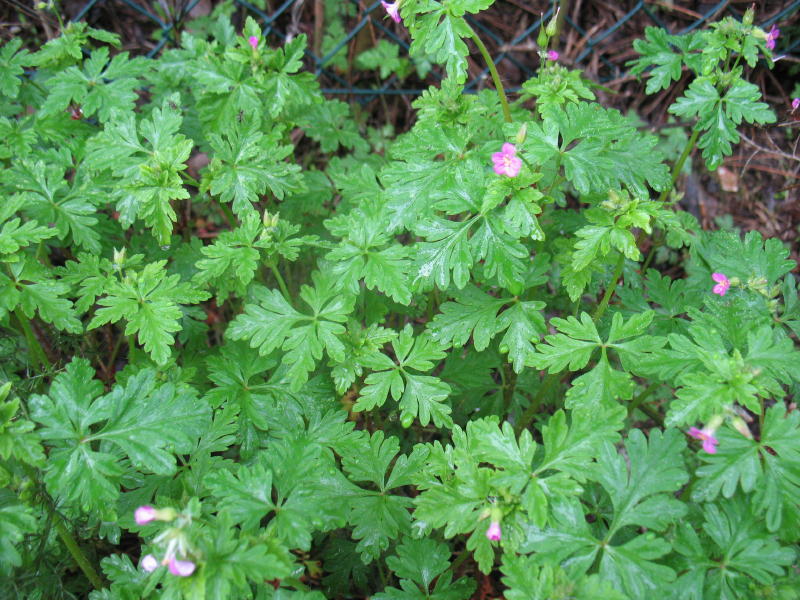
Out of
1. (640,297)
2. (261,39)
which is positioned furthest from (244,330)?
(640,297)

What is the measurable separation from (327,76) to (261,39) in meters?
1.85

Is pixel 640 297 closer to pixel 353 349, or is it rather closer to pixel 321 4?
pixel 353 349

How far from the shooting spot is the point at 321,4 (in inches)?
187

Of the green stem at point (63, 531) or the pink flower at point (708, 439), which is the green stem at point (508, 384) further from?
the green stem at point (63, 531)

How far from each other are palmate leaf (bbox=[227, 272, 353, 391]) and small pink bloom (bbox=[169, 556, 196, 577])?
0.85m

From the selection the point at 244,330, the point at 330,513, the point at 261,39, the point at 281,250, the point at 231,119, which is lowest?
the point at 330,513

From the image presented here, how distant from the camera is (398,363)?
8.79 feet

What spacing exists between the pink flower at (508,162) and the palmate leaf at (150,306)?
133 centimetres

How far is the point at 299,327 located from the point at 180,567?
1.09 meters

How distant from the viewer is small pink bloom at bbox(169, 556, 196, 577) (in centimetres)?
166

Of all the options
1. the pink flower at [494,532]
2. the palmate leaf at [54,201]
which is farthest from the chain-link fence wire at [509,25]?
the pink flower at [494,532]

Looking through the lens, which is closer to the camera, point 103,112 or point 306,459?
point 306,459

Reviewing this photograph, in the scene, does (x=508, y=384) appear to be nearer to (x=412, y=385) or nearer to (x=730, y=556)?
(x=412, y=385)

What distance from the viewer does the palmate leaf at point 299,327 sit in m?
2.43
